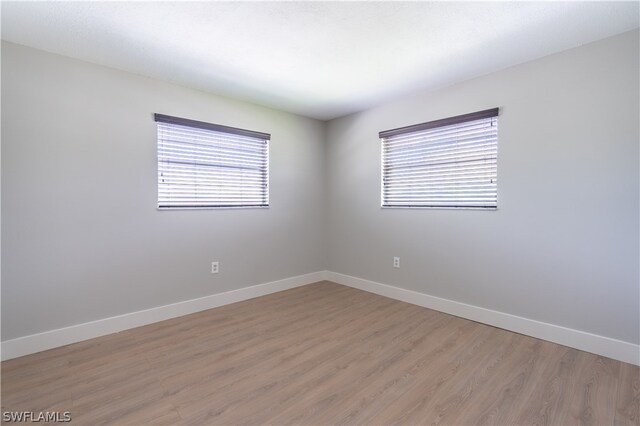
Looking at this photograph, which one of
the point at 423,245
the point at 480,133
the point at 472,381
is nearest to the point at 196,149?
the point at 423,245

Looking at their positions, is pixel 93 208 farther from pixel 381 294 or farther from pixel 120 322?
pixel 381 294

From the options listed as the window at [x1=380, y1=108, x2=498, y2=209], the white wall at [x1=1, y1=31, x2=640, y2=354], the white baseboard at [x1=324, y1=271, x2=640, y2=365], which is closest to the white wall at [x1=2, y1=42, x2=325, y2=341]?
the white wall at [x1=1, y1=31, x2=640, y2=354]

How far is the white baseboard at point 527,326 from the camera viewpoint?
214 cm

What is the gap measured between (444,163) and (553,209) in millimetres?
1039

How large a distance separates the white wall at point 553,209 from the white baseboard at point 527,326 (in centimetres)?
6

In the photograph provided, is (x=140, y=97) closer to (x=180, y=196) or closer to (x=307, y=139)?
(x=180, y=196)

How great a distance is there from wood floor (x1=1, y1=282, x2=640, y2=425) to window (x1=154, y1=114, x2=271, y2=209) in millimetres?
1293

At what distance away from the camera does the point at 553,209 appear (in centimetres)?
242

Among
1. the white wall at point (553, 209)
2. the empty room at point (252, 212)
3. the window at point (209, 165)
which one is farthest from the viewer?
the window at point (209, 165)

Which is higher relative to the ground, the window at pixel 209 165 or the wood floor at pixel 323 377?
the window at pixel 209 165

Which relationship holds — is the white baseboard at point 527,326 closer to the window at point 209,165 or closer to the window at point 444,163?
the window at point 444,163

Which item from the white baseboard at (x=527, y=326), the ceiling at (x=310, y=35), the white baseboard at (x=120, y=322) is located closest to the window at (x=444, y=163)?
the ceiling at (x=310, y=35)

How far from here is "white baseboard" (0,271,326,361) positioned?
2.22 metres

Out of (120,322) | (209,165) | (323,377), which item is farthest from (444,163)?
(120,322)
